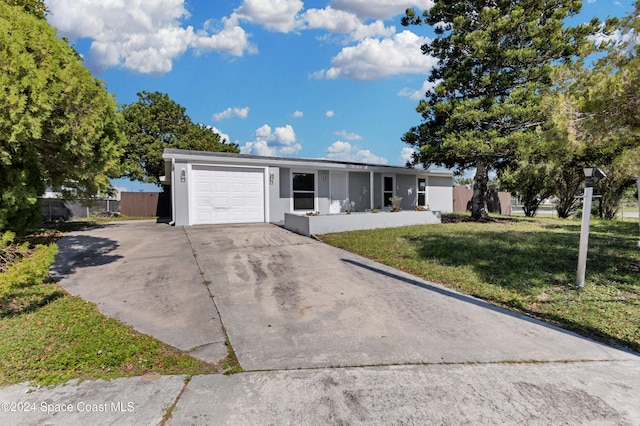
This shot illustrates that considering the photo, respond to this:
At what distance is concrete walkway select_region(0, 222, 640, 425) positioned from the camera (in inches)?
84.7

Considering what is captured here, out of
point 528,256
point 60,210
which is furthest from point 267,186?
point 60,210

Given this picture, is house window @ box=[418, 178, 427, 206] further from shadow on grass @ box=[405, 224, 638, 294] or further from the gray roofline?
shadow on grass @ box=[405, 224, 638, 294]

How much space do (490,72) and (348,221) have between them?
8.82m

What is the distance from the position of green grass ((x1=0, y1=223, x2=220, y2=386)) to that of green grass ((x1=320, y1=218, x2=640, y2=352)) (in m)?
4.12

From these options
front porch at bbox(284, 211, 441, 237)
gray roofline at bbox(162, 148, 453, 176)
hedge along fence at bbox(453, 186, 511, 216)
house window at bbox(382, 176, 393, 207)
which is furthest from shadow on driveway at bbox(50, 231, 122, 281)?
hedge along fence at bbox(453, 186, 511, 216)

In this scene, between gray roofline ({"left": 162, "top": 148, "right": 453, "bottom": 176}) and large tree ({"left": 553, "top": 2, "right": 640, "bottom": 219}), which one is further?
gray roofline ({"left": 162, "top": 148, "right": 453, "bottom": 176})

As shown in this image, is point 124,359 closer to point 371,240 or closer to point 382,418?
point 382,418

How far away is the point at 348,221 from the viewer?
1016 cm

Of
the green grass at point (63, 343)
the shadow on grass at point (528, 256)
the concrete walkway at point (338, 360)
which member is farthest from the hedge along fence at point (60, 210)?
the shadow on grass at point (528, 256)

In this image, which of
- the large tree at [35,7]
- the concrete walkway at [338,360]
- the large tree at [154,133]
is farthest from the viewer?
the large tree at [154,133]

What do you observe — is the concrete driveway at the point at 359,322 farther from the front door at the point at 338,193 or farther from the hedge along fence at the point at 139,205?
A: the hedge along fence at the point at 139,205

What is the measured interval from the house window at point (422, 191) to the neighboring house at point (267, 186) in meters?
0.94

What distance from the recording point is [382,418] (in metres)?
2.08

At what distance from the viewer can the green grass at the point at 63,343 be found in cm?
266
